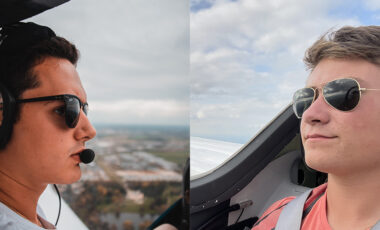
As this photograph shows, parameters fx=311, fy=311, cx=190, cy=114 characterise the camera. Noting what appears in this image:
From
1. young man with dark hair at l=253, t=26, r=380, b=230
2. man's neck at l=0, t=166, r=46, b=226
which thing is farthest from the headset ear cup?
young man with dark hair at l=253, t=26, r=380, b=230

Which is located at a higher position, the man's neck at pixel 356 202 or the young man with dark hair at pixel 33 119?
the young man with dark hair at pixel 33 119

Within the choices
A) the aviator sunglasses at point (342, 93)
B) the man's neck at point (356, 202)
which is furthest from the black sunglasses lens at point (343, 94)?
the man's neck at point (356, 202)

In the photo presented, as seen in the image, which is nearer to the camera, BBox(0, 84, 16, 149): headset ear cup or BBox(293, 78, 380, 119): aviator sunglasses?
BBox(0, 84, 16, 149): headset ear cup

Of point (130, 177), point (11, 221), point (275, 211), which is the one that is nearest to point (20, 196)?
point (11, 221)

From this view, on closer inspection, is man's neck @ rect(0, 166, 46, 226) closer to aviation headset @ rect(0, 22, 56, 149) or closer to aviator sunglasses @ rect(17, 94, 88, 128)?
aviation headset @ rect(0, 22, 56, 149)

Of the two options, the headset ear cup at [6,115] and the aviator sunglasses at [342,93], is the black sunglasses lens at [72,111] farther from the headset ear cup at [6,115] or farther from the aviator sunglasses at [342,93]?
the aviator sunglasses at [342,93]

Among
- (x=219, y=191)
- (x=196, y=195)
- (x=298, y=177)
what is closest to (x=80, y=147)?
(x=196, y=195)
